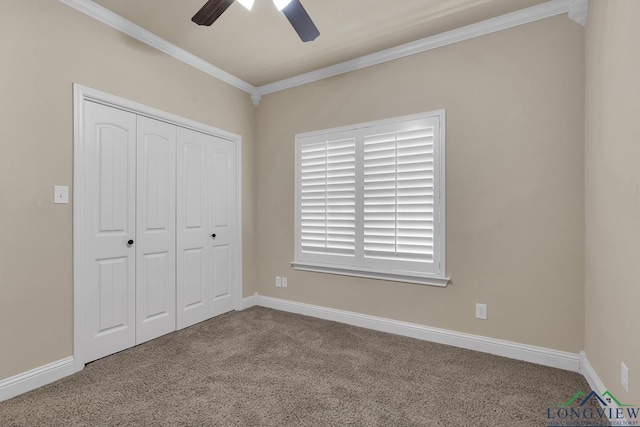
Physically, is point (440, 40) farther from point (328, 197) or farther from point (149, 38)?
point (149, 38)

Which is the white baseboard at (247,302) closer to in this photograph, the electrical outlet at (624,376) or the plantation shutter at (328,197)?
the plantation shutter at (328,197)

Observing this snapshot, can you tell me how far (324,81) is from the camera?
3.51 metres

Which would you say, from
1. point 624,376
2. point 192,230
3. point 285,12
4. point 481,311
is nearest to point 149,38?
point 285,12

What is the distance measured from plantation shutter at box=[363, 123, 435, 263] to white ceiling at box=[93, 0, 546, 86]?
852 millimetres

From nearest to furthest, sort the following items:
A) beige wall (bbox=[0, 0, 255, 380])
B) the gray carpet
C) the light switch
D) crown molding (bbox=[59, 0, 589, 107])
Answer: the gray carpet → beige wall (bbox=[0, 0, 255, 380]) → the light switch → crown molding (bbox=[59, 0, 589, 107])

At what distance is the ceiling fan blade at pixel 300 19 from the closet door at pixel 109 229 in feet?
5.62

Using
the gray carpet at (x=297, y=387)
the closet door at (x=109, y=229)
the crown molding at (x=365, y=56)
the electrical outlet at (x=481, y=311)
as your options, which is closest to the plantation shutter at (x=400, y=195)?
the electrical outlet at (x=481, y=311)

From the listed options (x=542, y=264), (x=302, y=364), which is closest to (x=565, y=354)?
(x=542, y=264)

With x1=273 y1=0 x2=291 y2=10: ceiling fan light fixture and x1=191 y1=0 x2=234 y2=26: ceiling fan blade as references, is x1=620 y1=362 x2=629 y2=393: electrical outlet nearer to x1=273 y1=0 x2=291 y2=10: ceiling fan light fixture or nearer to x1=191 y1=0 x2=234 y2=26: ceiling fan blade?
x1=273 y1=0 x2=291 y2=10: ceiling fan light fixture

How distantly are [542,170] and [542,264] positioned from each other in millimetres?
736

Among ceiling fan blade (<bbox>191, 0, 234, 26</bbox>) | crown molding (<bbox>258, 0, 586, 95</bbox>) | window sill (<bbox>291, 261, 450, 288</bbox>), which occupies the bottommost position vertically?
window sill (<bbox>291, 261, 450, 288</bbox>)

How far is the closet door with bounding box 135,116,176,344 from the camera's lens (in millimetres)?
2812

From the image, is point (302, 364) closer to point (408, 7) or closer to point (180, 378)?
point (180, 378)

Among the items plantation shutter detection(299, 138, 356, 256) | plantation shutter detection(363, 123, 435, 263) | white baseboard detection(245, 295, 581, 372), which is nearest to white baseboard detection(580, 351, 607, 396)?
white baseboard detection(245, 295, 581, 372)
